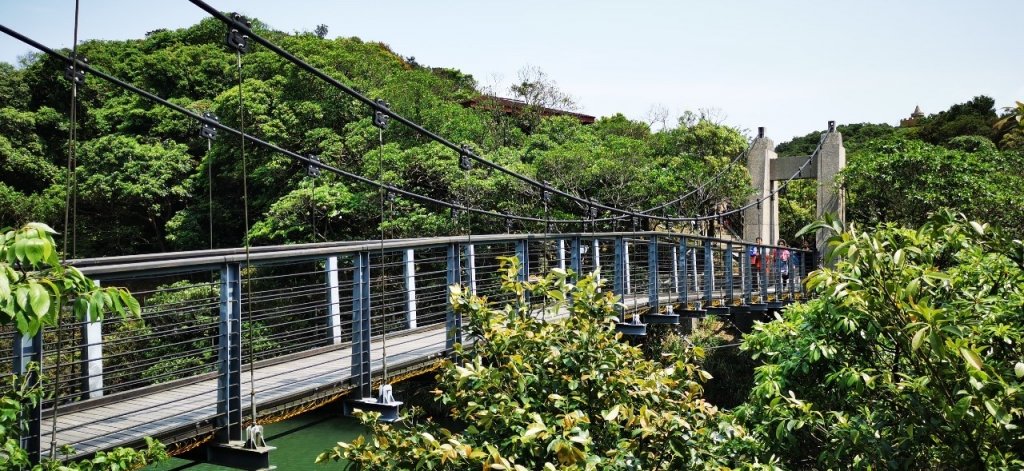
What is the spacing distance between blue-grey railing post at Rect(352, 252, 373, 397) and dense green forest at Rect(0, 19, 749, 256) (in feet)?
27.2

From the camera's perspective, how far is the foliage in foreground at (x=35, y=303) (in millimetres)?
1475

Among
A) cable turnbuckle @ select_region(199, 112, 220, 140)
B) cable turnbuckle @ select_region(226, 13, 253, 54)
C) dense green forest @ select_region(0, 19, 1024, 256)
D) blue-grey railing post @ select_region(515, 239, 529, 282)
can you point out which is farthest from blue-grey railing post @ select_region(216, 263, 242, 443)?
dense green forest @ select_region(0, 19, 1024, 256)

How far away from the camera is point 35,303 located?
1.47 metres

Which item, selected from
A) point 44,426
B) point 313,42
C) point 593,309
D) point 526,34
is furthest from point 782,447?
point 313,42

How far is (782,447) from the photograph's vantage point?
3047 millimetres

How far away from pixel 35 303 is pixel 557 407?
1.51 metres

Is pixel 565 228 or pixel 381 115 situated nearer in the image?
pixel 381 115

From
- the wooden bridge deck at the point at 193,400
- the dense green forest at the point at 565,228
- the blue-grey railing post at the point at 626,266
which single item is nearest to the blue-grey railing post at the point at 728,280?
the dense green forest at the point at 565,228

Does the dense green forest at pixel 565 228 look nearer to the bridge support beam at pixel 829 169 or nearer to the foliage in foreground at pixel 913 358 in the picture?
the foliage in foreground at pixel 913 358

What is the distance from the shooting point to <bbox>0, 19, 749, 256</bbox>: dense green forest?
43.5 feet

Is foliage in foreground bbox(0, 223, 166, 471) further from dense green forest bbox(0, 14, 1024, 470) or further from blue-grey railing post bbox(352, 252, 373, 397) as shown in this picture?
blue-grey railing post bbox(352, 252, 373, 397)

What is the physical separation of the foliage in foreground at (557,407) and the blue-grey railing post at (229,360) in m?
→ 0.51

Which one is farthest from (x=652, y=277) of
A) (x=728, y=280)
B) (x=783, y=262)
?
(x=783, y=262)

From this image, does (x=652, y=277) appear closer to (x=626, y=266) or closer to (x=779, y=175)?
(x=626, y=266)
